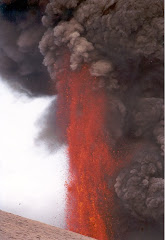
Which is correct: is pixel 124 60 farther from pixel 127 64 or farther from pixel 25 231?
pixel 25 231

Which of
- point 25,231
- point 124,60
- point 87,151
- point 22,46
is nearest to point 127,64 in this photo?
point 124,60

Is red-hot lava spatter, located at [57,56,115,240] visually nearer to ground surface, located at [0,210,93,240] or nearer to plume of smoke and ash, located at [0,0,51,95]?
plume of smoke and ash, located at [0,0,51,95]

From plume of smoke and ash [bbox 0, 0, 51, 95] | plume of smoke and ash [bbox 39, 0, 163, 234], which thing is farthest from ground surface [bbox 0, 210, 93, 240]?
plume of smoke and ash [bbox 0, 0, 51, 95]

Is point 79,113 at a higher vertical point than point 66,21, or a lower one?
lower

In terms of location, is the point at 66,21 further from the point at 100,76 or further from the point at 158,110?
the point at 158,110

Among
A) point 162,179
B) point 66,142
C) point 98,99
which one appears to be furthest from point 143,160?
point 66,142
